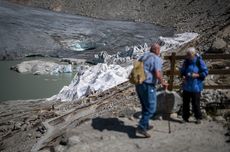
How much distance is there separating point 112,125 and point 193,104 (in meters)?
1.91

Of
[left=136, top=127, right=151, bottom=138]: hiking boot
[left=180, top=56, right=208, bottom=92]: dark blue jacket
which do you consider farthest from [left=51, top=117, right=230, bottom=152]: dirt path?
[left=180, top=56, right=208, bottom=92]: dark blue jacket

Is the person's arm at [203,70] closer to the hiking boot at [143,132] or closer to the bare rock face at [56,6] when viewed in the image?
the hiking boot at [143,132]

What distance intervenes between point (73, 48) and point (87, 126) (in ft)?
94.7

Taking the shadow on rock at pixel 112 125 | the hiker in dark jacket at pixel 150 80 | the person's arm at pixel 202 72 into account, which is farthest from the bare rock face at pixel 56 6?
the hiker in dark jacket at pixel 150 80

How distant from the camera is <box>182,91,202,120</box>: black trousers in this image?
925 cm

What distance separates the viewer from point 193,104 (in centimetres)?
935

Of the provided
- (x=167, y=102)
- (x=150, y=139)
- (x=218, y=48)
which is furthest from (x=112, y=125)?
(x=218, y=48)

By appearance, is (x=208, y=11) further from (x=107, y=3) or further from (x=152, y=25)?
(x=107, y=3)

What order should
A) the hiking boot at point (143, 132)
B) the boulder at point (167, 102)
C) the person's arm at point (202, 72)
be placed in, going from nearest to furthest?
1. the hiking boot at point (143, 132)
2. the person's arm at point (202, 72)
3. the boulder at point (167, 102)

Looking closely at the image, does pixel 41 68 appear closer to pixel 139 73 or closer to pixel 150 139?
pixel 150 139

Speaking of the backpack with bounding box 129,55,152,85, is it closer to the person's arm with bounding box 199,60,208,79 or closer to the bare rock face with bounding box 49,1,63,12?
the person's arm with bounding box 199,60,208,79

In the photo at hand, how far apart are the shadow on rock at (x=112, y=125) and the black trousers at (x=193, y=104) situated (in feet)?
4.00

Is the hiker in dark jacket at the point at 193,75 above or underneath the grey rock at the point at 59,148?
above

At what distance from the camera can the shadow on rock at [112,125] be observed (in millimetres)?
9492
